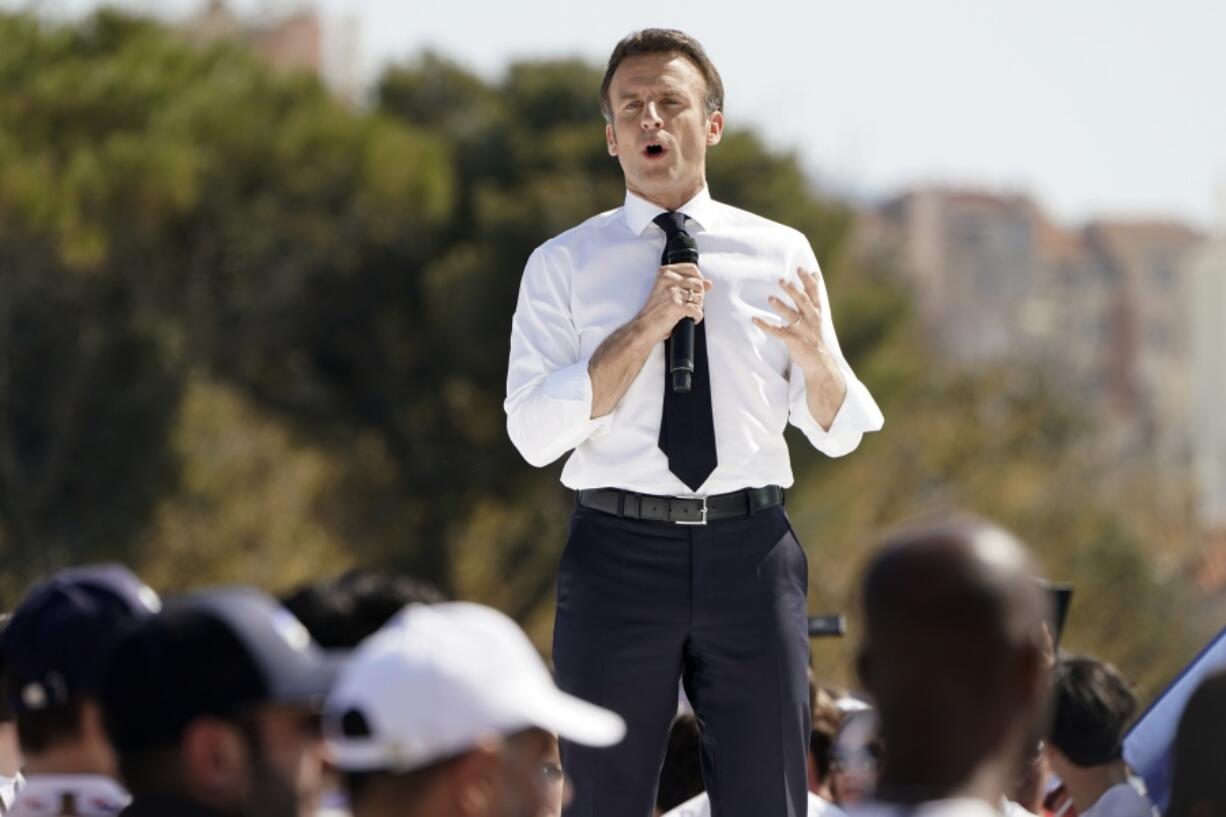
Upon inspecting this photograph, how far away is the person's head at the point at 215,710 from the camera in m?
3.53

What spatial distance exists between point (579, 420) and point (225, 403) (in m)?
22.5

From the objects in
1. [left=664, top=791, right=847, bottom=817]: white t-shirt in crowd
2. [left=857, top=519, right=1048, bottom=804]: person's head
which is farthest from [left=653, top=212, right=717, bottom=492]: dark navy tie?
[left=857, top=519, right=1048, bottom=804]: person's head

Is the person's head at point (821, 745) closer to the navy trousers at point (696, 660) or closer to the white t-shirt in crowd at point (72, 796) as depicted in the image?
the navy trousers at point (696, 660)

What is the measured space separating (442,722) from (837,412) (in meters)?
2.32

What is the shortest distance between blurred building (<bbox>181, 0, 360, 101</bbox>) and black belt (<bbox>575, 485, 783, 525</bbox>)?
23.7 meters

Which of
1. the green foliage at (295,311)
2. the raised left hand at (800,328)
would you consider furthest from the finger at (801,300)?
the green foliage at (295,311)

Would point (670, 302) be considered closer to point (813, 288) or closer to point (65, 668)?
point (813, 288)

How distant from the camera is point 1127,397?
83375mm

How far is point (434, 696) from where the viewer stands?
11.1ft

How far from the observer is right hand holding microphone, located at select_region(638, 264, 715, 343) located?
17.4 feet

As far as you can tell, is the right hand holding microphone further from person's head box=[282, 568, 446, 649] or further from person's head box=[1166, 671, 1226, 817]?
person's head box=[1166, 671, 1226, 817]

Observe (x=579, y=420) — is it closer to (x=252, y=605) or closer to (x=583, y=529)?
(x=583, y=529)

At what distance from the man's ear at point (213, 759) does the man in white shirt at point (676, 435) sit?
6.11 feet

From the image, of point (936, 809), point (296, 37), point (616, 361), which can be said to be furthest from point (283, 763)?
point (296, 37)
